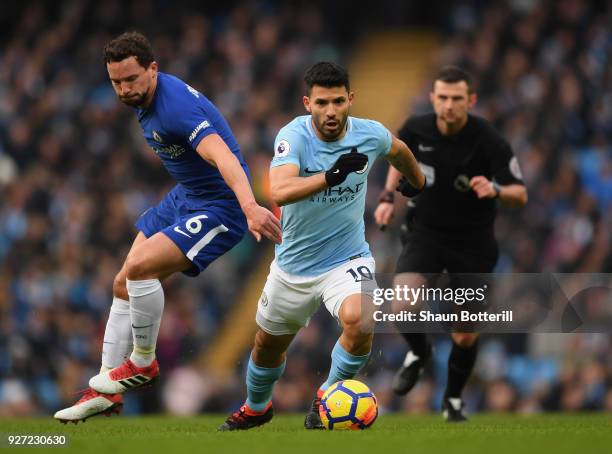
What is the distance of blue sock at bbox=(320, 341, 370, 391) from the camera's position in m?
7.85

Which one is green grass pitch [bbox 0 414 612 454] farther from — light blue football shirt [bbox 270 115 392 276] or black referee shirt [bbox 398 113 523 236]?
black referee shirt [bbox 398 113 523 236]

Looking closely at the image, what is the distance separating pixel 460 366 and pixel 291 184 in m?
3.19

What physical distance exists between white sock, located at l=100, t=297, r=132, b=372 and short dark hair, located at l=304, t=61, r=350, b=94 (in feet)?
6.59

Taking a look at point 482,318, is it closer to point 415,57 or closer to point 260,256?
point 260,256

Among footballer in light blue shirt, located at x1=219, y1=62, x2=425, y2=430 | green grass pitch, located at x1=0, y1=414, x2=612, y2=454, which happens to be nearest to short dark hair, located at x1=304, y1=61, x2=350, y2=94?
footballer in light blue shirt, located at x1=219, y1=62, x2=425, y2=430

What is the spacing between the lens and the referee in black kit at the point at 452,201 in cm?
939

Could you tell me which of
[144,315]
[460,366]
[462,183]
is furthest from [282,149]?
[460,366]

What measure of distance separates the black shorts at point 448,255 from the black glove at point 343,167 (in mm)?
2568

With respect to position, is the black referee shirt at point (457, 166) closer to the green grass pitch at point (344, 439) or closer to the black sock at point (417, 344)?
the black sock at point (417, 344)

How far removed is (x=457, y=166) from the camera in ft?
31.1

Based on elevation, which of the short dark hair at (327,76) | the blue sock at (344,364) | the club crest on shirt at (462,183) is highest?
the short dark hair at (327,76)

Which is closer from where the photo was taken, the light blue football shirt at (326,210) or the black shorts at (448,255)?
the light blue football shirt at (326,210)

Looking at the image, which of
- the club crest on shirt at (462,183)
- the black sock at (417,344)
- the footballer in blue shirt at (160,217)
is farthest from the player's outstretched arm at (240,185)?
the black sock at (417,344)

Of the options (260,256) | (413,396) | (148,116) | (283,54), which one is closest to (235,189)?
(148,116)
